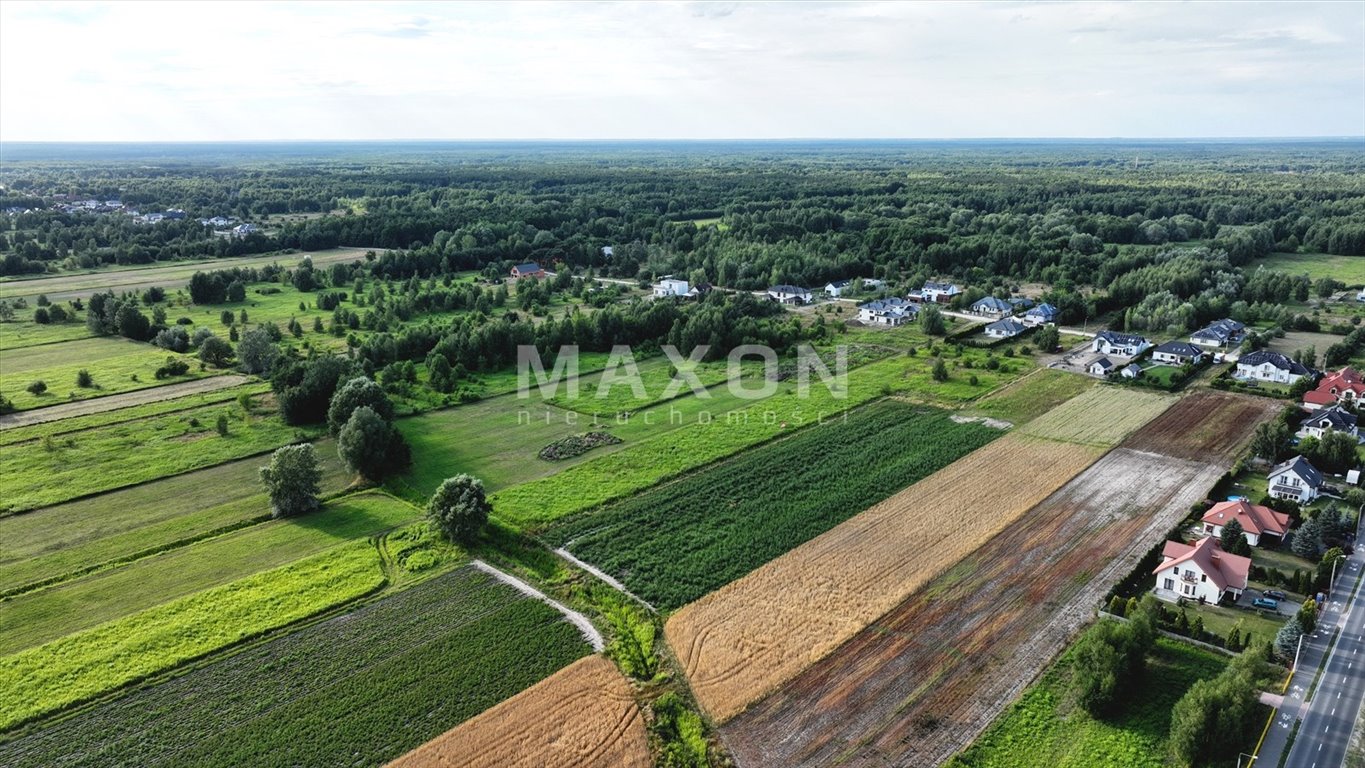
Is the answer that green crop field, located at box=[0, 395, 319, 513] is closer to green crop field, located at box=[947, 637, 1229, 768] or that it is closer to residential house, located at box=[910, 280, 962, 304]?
green crop field, located at box=[947, 637, 1229, 768]

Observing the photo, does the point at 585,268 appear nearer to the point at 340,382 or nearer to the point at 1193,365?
the point at 340,382

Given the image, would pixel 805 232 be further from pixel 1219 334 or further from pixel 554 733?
pixel 554 733

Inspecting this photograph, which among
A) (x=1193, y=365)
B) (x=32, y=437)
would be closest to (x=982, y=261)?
(x=1193, y=365)

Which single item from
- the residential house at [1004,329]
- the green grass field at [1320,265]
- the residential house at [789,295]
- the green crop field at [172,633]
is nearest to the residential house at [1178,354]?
the residential house at [1004,329]

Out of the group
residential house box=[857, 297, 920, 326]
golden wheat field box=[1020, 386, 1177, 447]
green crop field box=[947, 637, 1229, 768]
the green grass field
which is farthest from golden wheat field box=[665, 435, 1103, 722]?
the green grass field

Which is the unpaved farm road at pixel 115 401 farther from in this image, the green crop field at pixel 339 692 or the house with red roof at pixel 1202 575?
the house with red roof at pixel 1202 575

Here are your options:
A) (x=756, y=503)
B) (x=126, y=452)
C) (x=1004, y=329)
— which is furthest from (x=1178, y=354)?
(x=126, y=452)
